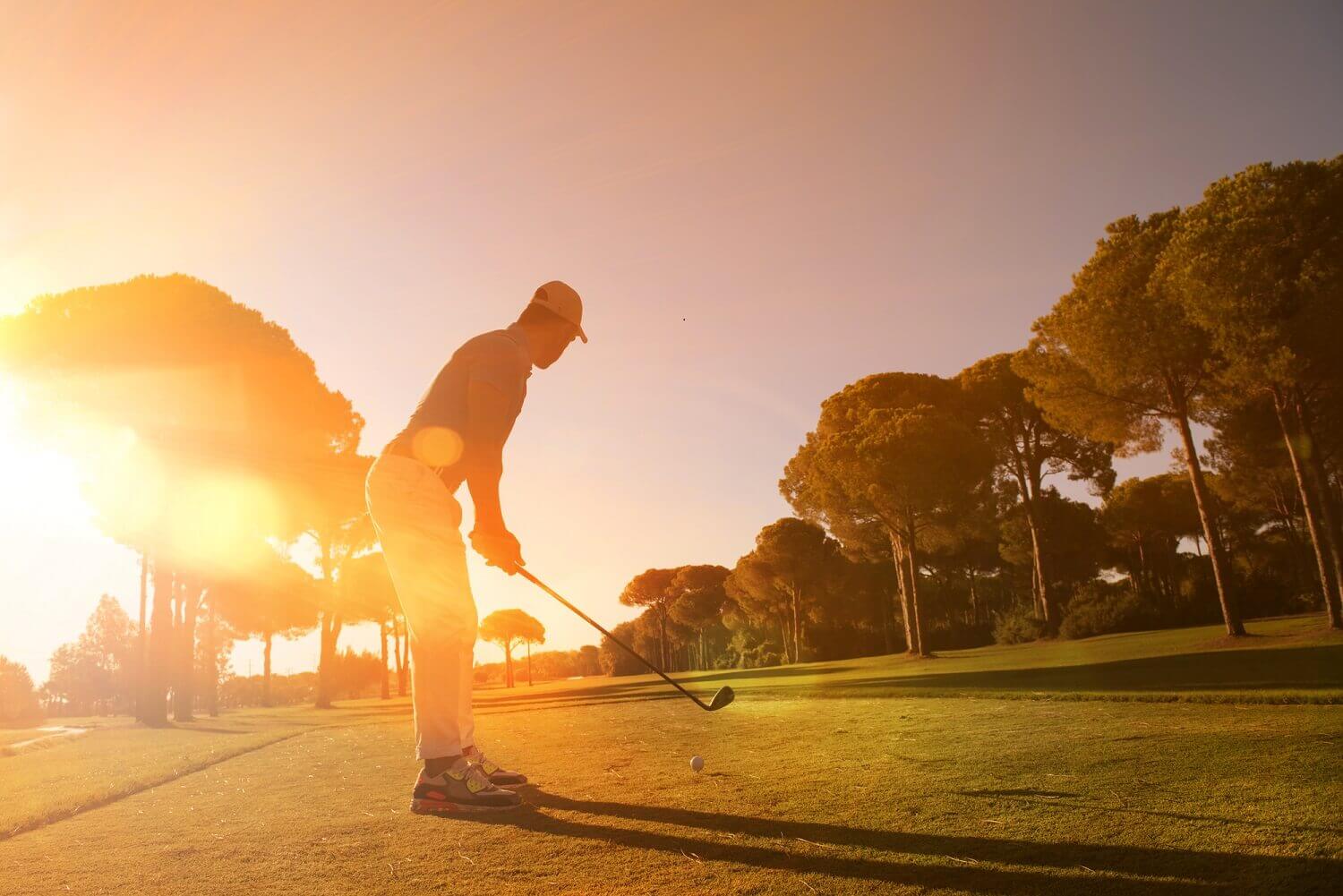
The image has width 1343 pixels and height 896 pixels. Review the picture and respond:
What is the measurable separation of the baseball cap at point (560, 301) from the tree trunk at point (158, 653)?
2538 cm

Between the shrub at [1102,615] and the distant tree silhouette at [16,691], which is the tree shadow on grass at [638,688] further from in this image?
the distant tree silhouette at [16,691]

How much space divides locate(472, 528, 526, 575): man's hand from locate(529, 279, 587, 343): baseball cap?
1.47 metres

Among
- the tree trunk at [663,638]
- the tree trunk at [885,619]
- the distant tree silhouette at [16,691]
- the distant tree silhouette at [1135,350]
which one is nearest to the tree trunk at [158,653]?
the distant tree silhouette at [1135,350]

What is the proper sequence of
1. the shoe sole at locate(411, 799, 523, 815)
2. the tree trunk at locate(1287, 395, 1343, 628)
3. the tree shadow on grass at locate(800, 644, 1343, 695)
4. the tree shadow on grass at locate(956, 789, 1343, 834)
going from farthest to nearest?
the tree trunk at locate(1287, 395, 1343, 628)
the tree shadow on grass at locate(800, 644, 1343, 695)
the shoe sole at locate(411, 799, 523, 815)
the tree shadow on grass at locate(956, 789, 1343, 834)

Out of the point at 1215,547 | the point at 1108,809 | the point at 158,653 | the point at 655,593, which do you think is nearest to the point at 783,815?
the point at 1108,809

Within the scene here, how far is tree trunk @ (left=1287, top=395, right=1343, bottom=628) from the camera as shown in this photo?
18.0 meters

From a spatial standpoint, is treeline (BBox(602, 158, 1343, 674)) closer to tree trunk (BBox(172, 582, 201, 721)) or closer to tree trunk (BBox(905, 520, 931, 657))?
tree trunk (BBox(905, 520, 931, 657))

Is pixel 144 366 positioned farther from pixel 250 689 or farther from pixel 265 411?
pixel 250 689

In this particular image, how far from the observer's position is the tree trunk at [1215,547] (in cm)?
1928

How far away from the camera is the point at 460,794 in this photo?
3.97 meters

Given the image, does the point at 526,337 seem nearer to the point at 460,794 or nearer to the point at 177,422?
the point at 460,794

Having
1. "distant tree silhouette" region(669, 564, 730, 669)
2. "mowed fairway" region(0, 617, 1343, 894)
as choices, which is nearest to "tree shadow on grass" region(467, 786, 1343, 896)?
"mowed fairway" region(0, 617, 1343, 894)

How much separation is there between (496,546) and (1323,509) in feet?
74.6

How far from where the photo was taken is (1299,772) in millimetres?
3494
